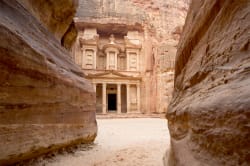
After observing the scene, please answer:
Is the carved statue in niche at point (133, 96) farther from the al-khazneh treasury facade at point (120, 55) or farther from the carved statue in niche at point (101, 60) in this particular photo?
the carved statue in niche at point (101, 60)

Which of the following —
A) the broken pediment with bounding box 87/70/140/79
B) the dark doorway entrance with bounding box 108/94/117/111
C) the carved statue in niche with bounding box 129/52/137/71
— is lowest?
the dark doorway entrance with bounding box 108/94/117/111

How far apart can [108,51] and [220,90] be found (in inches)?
831

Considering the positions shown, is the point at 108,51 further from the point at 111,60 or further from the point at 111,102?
the point at 111,102

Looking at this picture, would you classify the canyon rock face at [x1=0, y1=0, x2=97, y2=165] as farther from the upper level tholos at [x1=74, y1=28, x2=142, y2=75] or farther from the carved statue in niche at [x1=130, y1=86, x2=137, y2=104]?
the upper level tholos at [x1=74, y1=28, x2=142, y2=75]

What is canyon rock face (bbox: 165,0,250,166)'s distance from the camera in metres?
0.97

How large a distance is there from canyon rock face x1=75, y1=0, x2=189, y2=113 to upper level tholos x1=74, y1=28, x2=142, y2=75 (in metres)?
0.53

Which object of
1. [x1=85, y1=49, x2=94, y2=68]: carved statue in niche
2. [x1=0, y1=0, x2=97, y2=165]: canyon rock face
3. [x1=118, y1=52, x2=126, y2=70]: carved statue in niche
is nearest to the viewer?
[x1=0, y1=0, x2=97, y2=165]: canyon rock face

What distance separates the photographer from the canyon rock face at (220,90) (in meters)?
0.97

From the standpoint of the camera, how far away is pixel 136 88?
21.3m

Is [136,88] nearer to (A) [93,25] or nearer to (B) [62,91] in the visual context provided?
(A) [93,25]

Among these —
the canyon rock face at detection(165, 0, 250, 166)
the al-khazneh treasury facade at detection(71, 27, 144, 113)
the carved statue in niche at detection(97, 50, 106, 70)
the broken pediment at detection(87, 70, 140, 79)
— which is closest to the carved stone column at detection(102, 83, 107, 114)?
the al-khazneh treasury facade at detection(71, 27, 144, 113)

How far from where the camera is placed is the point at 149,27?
23.1 m

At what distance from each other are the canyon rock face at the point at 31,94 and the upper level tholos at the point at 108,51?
1756 centimetres

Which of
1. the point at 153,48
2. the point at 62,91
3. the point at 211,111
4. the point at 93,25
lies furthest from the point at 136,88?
the point at 211,111
